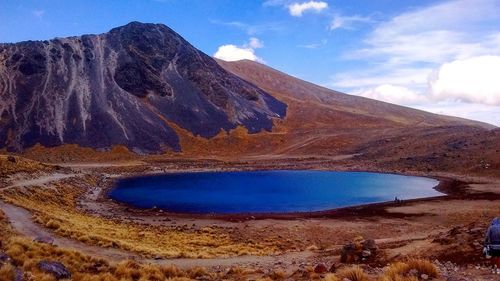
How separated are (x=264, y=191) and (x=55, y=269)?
159ft

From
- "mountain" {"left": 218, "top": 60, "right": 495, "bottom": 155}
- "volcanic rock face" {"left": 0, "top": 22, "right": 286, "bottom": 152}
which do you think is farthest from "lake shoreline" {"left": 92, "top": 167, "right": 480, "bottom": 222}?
"mountain" {"left": 218, "top": 60, "right": 495, "bottom": 155}

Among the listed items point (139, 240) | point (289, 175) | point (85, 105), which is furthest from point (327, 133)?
point (139, 240)

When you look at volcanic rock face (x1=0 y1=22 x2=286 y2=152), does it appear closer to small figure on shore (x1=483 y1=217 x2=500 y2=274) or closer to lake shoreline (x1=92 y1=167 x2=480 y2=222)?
lake shoreline (x1=92 y1=167 x2=480 y2=222)

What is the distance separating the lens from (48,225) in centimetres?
2673

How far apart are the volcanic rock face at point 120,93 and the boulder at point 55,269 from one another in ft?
316

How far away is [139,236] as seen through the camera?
31312mm

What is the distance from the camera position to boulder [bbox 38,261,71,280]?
15213mm

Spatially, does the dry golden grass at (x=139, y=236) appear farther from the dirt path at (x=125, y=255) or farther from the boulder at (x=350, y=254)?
the boulder at (x=350, y=254)

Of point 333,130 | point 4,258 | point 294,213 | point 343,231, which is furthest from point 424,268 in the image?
point 333,130

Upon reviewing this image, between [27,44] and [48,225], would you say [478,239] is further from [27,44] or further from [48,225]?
[27,44]

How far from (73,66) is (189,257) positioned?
118 meters

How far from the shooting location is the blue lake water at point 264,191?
169 ft

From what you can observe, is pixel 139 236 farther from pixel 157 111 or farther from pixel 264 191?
pixel 157 111

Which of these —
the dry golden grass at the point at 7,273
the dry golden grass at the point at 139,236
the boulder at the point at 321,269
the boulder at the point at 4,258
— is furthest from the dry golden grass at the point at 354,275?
the dry golden grass at the point at 139,236
